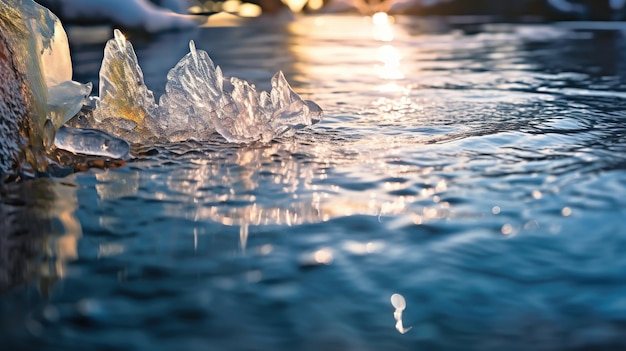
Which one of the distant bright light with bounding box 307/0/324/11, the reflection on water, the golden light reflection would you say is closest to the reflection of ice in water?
the golden light reflection

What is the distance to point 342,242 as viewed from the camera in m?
1.40

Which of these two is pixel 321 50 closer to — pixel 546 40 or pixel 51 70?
pixel 546 40

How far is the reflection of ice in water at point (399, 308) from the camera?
3.46ft

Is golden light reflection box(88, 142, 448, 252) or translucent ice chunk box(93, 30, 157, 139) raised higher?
translucent ice chunk box(93, 30, 157, 139)

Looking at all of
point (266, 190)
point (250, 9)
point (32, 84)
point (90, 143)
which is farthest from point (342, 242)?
point (250, 9)

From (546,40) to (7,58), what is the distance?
20.4ft

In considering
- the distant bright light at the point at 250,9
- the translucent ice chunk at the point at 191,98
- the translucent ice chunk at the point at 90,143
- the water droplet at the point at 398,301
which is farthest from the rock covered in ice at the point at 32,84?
the distant bright light at the point at 250,9

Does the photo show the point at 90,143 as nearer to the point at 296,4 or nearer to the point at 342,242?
the point at 342,242

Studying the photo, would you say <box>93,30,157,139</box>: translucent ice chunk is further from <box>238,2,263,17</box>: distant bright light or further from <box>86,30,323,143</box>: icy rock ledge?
<box>238,2,263,17</box>: distant bright light

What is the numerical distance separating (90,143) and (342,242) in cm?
99

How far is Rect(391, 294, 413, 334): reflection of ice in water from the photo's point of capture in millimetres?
1055

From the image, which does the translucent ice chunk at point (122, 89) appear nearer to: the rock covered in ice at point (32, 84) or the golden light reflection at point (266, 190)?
the rock covered in ice at point (32, 84)

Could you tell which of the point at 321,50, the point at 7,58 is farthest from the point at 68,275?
the point at 321,50

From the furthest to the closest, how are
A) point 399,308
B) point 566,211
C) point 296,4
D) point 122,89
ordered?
point 296,4
point 122,89
point 566,211
point 399,308
